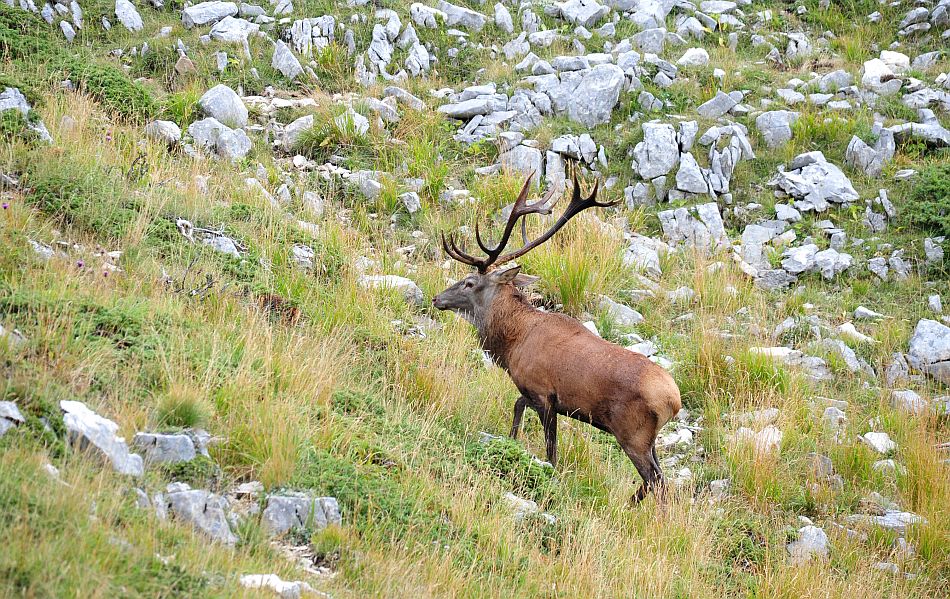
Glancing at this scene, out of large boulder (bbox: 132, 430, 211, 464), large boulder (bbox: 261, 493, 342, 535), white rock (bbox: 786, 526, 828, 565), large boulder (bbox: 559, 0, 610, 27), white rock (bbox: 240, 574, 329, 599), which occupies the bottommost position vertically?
white rock (bbox: 786, 526, 828, 565)

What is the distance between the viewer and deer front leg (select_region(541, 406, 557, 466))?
7.15 metres

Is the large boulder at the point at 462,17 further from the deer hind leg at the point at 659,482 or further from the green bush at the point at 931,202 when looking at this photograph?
the deer hind leg at the point at 659,482

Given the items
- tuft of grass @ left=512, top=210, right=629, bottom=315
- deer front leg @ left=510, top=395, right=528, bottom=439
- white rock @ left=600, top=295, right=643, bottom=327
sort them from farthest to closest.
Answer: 1. tuft of grass @ left=512, top=210, right=629, bottom=315
2. white rock @ left=600, top=295, right=643, bottom=327
3. deer front leg @ left=510, top=395, right=528, bottom=439

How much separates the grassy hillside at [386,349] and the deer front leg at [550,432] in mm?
210

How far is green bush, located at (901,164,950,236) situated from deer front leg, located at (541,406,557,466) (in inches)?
255

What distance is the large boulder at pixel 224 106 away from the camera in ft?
37.7

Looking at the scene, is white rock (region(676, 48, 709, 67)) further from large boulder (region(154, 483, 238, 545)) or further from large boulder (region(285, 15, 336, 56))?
large boulder (region(154, 483, 238, 545))

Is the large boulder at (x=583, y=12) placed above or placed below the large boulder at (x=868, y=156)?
above

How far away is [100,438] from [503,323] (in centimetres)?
391

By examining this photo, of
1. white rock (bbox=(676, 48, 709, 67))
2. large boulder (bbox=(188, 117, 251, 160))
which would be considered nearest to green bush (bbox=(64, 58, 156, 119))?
large boulder (bbox=(188, 117, 251, 160))

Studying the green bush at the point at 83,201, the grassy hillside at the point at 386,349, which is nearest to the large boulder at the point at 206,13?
the grassy hillside at the point at 386,349

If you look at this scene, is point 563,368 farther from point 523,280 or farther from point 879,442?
point 879,442

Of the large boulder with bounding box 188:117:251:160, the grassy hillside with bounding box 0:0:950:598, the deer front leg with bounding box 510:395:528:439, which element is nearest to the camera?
the grassy hillside with bounding box 0:0:950:598

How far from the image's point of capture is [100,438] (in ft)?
15.4
